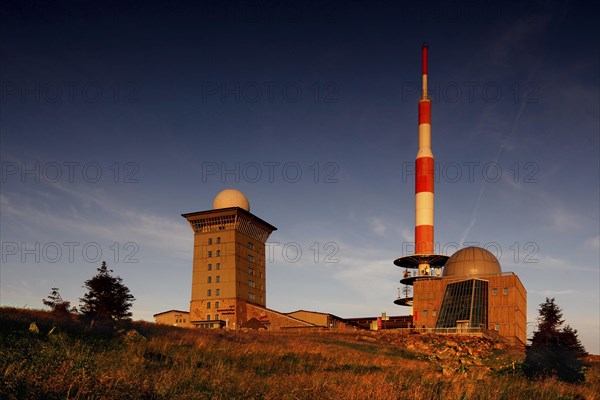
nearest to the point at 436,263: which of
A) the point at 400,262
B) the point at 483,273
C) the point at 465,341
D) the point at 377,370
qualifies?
the point at 400,262

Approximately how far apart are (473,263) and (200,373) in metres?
55.7

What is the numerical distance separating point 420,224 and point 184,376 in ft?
210

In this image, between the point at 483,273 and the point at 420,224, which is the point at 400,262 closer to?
the point at 420,224

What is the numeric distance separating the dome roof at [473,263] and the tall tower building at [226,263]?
3663 cm

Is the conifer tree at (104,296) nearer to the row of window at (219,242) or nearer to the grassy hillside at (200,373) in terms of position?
the grassy hillside at (200,373)

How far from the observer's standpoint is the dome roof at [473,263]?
67.1m

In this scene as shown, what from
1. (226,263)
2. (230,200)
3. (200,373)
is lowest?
(200,373)

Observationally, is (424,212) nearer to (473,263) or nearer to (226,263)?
(473,263)

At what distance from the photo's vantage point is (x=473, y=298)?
62750 mm

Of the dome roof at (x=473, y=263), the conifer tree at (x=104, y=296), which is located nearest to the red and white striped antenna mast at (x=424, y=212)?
the dome roof at (x=473, y=263)

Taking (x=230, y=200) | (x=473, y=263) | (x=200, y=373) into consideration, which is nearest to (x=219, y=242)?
(x=230, y=200)

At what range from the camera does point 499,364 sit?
2650 cm

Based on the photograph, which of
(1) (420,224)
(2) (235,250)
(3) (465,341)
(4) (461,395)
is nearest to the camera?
(4) (461,395)

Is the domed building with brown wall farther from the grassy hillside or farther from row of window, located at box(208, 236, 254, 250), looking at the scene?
row of window, located at box(208, 236, 254, 250)
